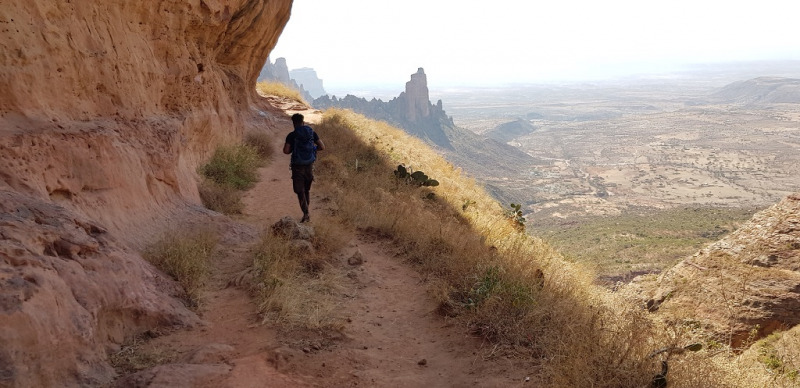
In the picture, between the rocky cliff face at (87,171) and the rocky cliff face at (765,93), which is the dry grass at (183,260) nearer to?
the rocky cliff face at (87,171)

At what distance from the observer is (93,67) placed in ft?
17.3

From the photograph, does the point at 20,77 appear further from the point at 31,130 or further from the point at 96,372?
the point at 96,372

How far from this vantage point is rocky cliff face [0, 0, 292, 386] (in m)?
2.91

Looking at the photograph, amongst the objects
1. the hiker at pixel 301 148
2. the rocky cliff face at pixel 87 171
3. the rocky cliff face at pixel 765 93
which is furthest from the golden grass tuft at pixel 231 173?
the rocky cliff face at pixel 765 93

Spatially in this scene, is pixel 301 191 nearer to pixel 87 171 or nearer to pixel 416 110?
pixel 87 171

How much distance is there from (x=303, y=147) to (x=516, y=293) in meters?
3.65

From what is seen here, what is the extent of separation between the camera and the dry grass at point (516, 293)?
10.7ft

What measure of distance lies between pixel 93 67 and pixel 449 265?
4.60m

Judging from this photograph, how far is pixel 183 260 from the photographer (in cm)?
465

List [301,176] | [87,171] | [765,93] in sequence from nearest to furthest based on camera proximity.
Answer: [87,171] < [301,176] < [765,93]

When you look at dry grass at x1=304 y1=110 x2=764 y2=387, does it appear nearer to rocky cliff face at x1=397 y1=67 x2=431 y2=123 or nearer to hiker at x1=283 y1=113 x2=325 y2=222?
hiker at x1=283 y1=113 x2=325 y2=222

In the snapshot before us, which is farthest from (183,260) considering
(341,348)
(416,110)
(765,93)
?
(765,93)

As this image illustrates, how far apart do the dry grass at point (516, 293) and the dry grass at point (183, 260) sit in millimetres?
2398

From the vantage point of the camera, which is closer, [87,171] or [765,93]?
[87,171]
